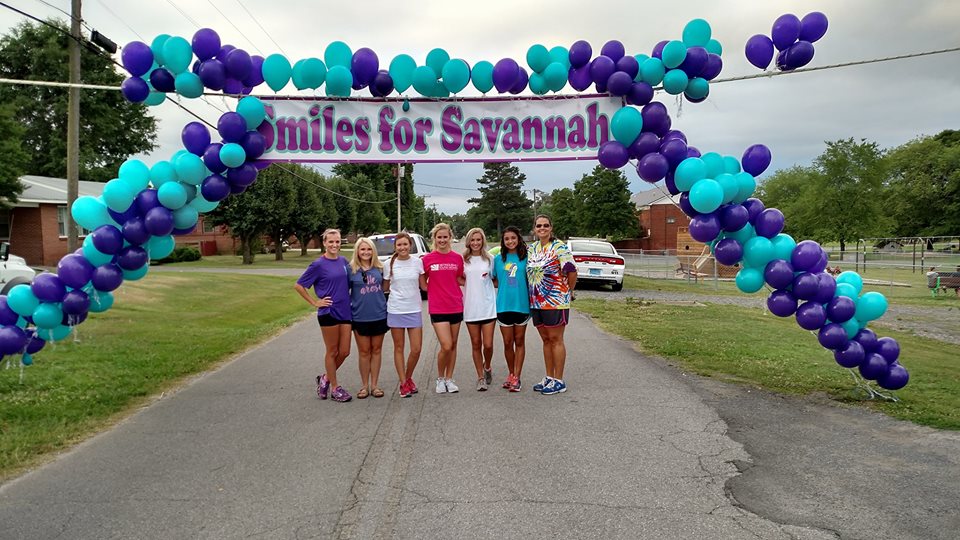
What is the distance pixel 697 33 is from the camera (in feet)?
20.5

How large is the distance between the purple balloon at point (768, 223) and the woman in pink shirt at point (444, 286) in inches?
118

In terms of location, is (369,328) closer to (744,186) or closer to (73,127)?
(744,186)

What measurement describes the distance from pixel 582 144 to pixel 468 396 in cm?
295

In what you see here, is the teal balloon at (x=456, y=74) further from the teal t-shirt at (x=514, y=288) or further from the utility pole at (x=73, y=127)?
the utility pole at (x=73, y=127)

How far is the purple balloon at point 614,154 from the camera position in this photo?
6.32 meters

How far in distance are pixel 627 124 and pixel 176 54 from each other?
4.54 m

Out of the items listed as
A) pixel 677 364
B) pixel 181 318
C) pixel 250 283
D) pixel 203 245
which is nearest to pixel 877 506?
pixel 677 364

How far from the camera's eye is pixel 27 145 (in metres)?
43.7

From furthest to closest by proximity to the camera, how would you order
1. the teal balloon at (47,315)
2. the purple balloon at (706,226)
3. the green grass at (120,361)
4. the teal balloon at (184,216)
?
the teal balloon at (184,216)
the purple balloon at (706,226)
the teal balloon at (47,315)
the green grass at (120,361)

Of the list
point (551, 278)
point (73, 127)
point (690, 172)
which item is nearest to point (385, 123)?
point (551, 278)

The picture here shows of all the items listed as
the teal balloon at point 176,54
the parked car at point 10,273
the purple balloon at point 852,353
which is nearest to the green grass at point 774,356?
the purple balloon at point 852,353

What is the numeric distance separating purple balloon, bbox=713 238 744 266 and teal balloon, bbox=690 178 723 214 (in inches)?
18.4

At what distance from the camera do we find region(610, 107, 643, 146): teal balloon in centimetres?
615

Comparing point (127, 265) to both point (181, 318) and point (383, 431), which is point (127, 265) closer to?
point (383, 431)
